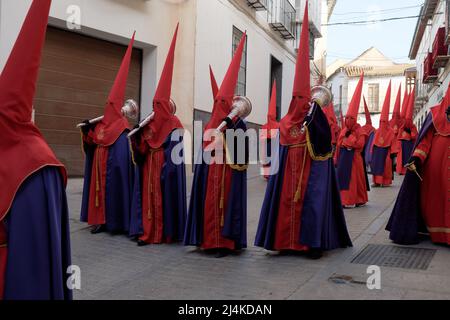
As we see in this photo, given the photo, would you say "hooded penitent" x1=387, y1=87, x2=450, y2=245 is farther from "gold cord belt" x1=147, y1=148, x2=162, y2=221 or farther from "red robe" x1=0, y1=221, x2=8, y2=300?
"red robe" x1=0, y1=221, x2=8, y2=300

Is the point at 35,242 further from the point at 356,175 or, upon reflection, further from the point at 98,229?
the point at 356,175

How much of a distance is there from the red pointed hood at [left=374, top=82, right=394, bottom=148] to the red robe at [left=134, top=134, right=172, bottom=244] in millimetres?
8574

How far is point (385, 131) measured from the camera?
13.5m

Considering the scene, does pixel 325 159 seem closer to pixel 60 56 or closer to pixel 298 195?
pixel 298 195

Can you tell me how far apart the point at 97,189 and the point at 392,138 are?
30.6 ft

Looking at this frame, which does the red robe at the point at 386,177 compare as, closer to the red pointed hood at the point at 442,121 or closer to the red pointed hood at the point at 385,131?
the red pointed hood at the point at 385,131

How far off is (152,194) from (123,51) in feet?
23.5

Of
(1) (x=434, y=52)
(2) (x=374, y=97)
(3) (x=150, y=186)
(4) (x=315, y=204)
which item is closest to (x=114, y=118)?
(3) (x=150, y=186)

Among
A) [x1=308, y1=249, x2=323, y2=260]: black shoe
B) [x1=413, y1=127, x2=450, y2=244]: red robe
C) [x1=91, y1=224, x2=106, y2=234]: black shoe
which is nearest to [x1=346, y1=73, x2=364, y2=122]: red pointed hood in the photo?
[x1=413, y1=127, x2=450, y2=244]: red robe

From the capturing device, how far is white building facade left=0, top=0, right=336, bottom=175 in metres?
10.5

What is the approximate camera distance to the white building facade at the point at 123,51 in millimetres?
10531

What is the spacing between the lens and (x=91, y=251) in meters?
5.96

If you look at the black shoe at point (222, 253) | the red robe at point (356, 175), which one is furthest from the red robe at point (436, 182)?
the red robe at point (356, 175)

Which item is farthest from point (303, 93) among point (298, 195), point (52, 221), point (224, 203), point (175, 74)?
point (175, 74)
